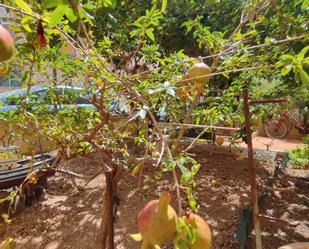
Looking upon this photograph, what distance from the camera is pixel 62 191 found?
13.5ft

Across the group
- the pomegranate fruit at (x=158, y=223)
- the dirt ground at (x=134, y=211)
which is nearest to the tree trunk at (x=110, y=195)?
the dirt ground at (x=134, y=211)

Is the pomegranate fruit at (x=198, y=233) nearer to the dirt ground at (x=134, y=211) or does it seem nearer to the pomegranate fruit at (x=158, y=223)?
the pomegranate fruit at (x=158, y=223)

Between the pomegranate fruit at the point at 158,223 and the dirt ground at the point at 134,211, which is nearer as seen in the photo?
the pomegranate fruit at the point at 158,223

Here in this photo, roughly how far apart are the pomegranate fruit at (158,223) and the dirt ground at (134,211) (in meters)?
1.45

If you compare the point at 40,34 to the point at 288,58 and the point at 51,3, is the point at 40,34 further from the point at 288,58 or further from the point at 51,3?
the point at 288,58

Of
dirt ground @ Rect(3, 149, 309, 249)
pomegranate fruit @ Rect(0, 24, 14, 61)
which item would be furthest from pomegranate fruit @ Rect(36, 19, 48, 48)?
dirt ground @ Rect(3, 149, 309, 249)

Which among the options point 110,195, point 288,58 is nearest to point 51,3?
point 288,58

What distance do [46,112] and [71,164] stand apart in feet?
11.4

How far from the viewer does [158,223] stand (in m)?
0.65

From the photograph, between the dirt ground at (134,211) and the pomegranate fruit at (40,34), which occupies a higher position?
the pomegranate fruit at (40,34)

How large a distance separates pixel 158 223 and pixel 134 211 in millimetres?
2874

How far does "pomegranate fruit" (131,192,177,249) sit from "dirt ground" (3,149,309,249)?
1.45 m

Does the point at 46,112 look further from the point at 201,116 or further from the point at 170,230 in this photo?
the point at 170,230

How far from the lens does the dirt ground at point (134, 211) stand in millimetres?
2875
